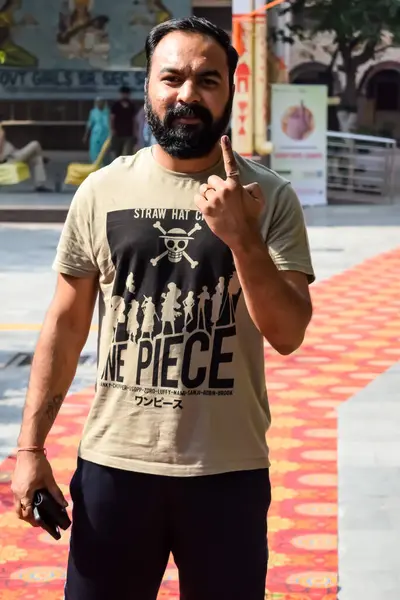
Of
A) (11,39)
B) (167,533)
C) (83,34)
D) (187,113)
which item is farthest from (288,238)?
(11,39)

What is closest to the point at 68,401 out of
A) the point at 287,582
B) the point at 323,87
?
the point at 287,582

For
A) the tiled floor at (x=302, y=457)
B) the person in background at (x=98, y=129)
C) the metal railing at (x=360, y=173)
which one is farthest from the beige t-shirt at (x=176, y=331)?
the person in background at (x=98, y=129)

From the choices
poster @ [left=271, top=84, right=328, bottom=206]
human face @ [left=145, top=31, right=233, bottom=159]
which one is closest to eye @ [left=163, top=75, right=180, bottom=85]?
human face @ [left=145, top=31, right=233, bottom=159]

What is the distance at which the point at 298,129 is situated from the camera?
72.2ft

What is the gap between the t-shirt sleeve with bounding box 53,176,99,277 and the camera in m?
2.72

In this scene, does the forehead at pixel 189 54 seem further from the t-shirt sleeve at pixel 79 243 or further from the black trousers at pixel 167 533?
the black trousers at pixel 167 533

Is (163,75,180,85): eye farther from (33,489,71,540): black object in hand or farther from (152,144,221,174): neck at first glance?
(33,489,71,540): black object in hand

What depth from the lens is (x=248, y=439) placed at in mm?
2643

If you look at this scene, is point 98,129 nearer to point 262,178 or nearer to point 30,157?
point 30,157

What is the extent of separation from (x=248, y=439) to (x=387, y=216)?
18.4 meters

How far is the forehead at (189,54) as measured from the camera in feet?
8.48

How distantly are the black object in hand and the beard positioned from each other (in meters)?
0.84

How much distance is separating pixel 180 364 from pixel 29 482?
18.1 inches

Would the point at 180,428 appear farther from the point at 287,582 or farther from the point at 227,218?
the point at 287,582
